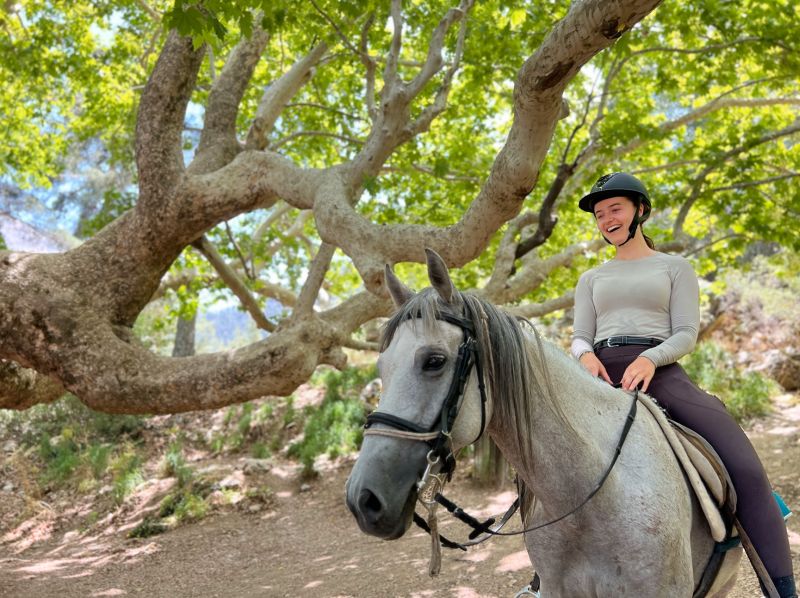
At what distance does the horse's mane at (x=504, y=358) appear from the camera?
200 cm

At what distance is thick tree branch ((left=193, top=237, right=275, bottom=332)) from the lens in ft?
20.0

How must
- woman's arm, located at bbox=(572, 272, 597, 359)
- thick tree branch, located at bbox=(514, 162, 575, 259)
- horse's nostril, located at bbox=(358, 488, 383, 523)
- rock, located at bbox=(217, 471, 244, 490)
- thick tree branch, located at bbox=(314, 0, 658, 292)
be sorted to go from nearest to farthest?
horse's nostril, located at bbox=(358, 488, 383, 523) → thick tree branch, located at bbox=(314, 0, 658, 292) → woman's arm, located at bbox=(572, 272, 597, 359) → thick tree branch, located at bbox=(514, 162, 575, 259) → rock, located at bbox=(217, 471, 244, 490)

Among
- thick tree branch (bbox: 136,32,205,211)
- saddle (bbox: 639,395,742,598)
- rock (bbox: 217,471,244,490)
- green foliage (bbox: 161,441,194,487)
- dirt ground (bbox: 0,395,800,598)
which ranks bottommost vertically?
dirt ground (bbox: 0,395,800,598)

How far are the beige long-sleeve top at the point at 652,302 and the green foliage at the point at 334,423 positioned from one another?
326 inches

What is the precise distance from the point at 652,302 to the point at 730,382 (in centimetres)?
1183

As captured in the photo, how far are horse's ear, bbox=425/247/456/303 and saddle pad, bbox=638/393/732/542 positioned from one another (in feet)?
3.14

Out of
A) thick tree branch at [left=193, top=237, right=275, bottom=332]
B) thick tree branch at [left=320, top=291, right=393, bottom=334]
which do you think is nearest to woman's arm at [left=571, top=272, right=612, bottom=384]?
thick tree branch at [left=320, top=291, right=393, bottom=334]

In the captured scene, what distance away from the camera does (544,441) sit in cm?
210

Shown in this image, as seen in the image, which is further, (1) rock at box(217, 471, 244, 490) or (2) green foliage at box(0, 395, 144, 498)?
(2) green foliage at box(0, 395, 144, 498)

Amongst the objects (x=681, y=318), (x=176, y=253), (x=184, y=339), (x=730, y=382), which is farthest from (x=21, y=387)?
(x=730, y=382)

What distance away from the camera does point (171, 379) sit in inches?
178

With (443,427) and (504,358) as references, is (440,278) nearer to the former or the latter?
(504,358)

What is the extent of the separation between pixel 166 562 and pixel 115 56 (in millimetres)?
7717

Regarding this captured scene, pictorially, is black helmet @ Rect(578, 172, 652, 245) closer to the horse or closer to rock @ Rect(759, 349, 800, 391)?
the horse
